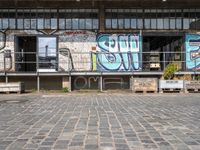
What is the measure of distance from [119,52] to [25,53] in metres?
5.86

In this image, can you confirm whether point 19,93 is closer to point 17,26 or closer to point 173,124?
point 17,26

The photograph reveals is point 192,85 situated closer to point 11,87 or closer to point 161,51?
point 161,51

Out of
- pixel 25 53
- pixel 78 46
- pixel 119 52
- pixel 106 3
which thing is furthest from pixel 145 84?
pixel 25 53

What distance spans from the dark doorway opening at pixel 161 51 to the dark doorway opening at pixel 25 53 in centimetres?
722

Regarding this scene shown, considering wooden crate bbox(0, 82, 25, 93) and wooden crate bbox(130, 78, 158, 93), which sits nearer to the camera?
wooden crate bbox(0, 82, 25, 93)

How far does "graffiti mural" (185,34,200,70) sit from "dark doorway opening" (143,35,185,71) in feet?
1.22

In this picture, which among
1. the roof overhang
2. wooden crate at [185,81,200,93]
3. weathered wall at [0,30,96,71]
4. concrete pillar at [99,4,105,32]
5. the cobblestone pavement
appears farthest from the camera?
concrete pillar at [99,4,105,32]

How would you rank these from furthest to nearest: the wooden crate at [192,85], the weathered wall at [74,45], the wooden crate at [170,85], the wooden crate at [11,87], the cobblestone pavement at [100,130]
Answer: the weathered wall at [74,45] < the wooden crate at [170,85] < the wooden crate at [192,85] < the wooden crate at [11,87] < the cobblestone pavement at [100,130]

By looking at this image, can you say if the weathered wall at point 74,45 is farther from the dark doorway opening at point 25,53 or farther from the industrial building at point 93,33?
the dark doorway opening at point 25,53

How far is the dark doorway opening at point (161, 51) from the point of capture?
2577cm

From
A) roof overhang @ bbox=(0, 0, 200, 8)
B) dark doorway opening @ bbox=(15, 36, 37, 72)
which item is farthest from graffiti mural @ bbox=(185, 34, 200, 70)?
dark doorway opening @ bbox=(15, 36, 37, 72)

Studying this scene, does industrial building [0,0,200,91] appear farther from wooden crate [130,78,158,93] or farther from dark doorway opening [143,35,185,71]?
wooden crate [130,78,158,93]

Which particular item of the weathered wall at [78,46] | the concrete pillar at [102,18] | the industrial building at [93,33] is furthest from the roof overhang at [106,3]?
the weathered wall at [78,46]

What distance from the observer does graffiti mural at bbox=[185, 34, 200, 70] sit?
83.0 ft
